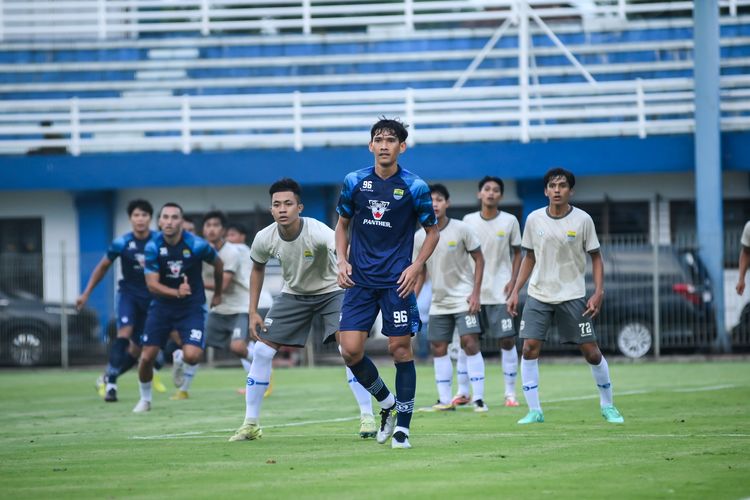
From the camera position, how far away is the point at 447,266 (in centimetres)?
1536

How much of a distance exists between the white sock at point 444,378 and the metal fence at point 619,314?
10.4m

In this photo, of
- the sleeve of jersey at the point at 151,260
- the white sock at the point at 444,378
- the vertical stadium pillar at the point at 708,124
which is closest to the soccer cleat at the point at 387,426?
the white sock at the point at 444,378

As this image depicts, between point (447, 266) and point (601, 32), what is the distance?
67.9 feet

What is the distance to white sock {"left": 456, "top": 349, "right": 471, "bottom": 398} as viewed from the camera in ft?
51.2

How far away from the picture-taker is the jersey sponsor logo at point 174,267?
15.7 metres

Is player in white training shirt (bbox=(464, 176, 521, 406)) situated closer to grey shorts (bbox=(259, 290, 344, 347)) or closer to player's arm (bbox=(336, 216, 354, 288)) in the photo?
grey shorts (bbox=(259, 290, 344, 347))

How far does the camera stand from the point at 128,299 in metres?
17.8

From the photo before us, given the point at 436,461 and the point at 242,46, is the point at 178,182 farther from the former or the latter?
the point at 436,461

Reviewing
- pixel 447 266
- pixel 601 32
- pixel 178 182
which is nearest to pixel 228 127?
pixel 178 182

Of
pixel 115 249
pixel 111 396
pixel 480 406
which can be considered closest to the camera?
pixel 480 406

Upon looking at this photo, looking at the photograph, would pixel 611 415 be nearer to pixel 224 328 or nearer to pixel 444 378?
pixel 444 378

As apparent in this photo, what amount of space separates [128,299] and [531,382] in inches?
274

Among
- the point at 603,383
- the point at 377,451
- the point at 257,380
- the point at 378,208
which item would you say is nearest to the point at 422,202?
the point at 378,208

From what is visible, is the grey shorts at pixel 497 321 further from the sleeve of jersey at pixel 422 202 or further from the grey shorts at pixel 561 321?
the sleeve of jersey at pixel 422 202
